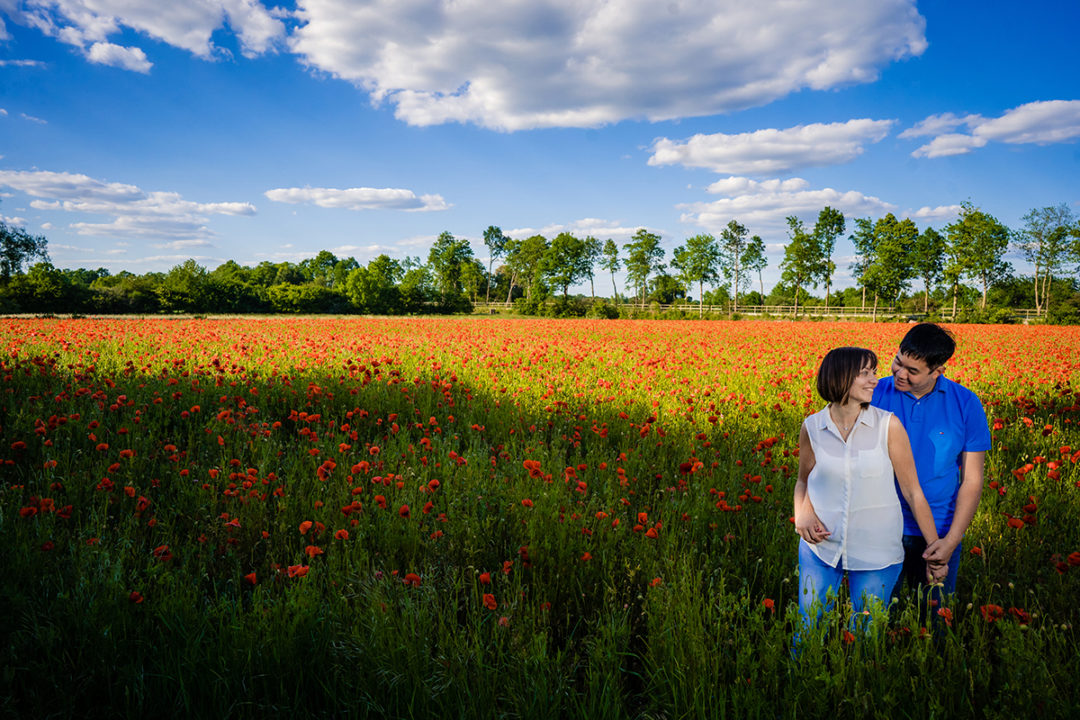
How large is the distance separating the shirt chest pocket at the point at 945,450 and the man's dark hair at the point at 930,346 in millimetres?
313

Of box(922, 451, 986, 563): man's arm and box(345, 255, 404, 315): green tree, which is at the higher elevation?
box(345, 255, 404, 315): green tree

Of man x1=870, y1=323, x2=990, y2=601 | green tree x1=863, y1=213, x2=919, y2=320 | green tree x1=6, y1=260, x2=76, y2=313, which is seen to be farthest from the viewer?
green tree x1=863, y1=213, x2=919, y2=320

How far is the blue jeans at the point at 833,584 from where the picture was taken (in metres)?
2.21

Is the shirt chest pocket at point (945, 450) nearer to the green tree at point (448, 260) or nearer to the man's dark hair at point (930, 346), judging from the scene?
the man's dark hair at point (930, 346)

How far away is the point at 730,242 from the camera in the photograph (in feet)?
222

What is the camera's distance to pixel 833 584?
2.37 metres

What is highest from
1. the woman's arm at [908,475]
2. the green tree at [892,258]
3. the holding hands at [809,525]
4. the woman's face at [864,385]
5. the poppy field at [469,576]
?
the green tree at [892,258]

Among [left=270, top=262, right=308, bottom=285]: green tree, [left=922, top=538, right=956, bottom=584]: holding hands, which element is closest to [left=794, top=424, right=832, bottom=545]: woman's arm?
[left=922, top=538, right=956, bottom=584]: holding hands

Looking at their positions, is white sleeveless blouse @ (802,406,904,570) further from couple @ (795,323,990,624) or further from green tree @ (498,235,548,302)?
green tree @ (498,235,548,302)

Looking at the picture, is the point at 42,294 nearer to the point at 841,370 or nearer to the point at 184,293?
the point at 184,293

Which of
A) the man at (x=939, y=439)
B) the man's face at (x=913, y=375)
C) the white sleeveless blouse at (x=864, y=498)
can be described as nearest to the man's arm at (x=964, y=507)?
the man at (x=939, y=439)

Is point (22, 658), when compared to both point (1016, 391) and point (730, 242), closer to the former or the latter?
point (1016, 391)

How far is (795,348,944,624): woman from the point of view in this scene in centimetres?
222

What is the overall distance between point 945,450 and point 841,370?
2.17ft
